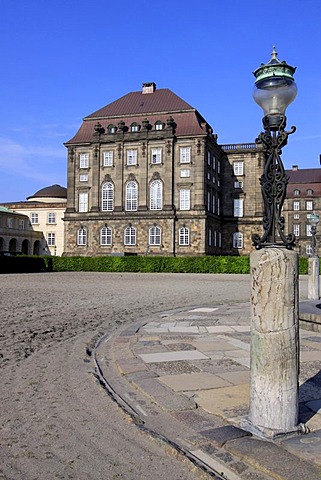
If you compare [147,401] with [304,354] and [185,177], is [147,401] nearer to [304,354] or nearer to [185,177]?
[304,354]

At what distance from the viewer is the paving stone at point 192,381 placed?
205 inches

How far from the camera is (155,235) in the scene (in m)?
54.8

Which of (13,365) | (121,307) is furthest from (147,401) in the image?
(121,307)

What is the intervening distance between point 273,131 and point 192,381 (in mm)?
2980

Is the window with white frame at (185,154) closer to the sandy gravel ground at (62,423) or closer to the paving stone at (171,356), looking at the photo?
the sandy gravel ground at (62,423)

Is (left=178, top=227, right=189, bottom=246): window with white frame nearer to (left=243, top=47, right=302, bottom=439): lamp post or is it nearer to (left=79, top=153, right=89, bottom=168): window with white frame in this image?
(left=79, top=153, right=89, bottom=168): window with white frame

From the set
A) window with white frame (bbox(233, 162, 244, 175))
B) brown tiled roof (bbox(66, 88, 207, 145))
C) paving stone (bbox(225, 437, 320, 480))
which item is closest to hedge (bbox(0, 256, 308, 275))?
brown tiled roof (bbox(66, 88, 207, 145))

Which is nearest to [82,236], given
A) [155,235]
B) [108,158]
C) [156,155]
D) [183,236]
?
[155,235]

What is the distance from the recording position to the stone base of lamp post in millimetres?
3680

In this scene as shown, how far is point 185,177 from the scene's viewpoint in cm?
5478

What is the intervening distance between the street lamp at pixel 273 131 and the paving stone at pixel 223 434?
1554mm

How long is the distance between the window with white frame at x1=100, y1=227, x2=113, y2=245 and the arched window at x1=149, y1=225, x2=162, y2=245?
5.12 m

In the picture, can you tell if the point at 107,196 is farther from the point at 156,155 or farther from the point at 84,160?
the point at 156,155

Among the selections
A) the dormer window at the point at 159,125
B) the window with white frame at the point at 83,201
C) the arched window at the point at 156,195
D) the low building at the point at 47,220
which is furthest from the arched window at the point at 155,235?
the low building at the point at 47,220
